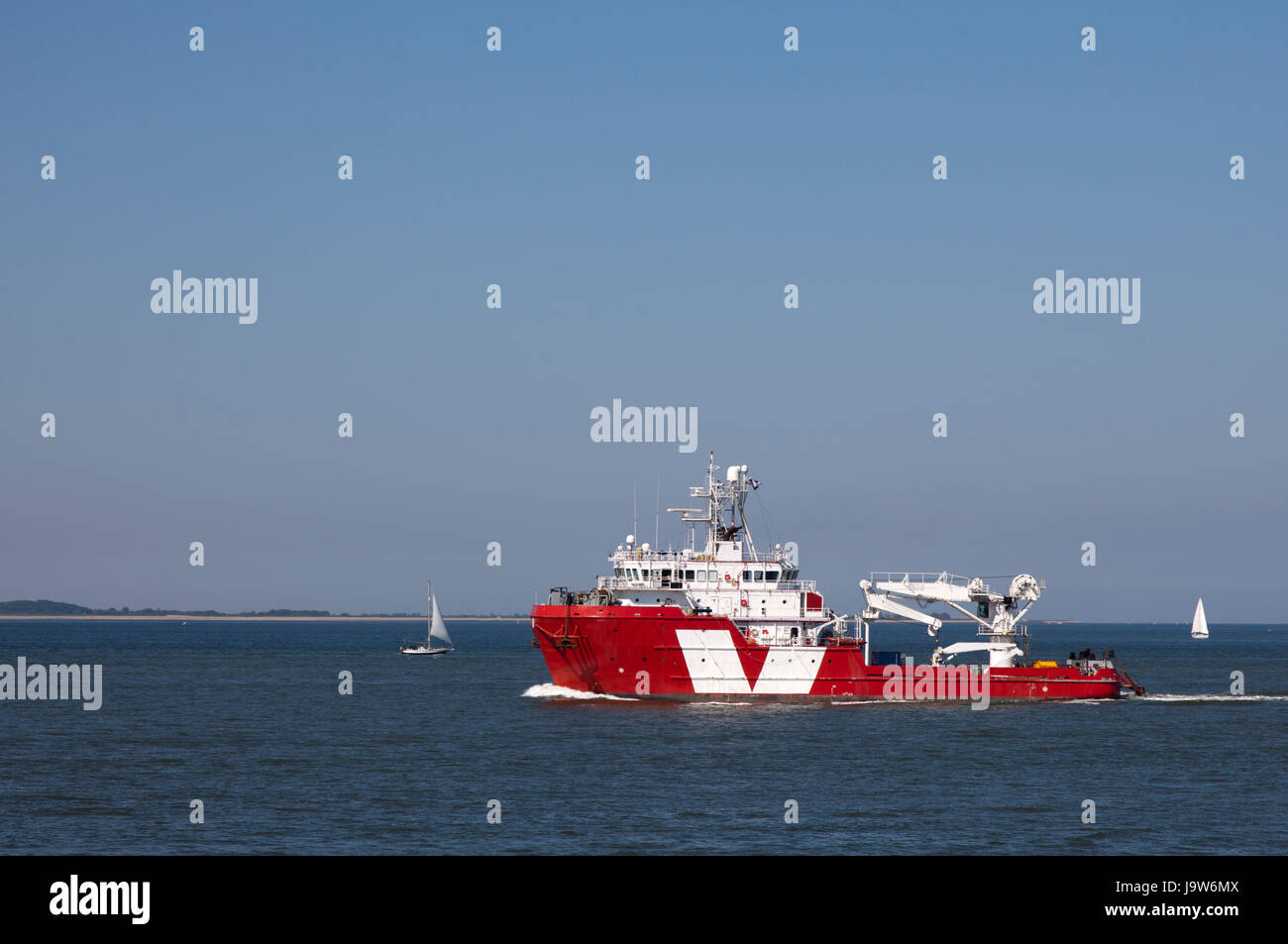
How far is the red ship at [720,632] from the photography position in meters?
53.0

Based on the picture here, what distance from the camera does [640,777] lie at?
36.5m

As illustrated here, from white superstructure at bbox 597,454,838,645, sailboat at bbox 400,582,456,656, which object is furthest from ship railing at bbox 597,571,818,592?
sailboat at bbox 400,582,456,656

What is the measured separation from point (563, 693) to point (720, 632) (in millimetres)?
9614

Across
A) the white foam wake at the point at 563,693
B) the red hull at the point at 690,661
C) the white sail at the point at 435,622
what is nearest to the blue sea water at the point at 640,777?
the white foam wake at the point at 563,693

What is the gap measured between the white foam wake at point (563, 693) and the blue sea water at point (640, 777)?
604 mm

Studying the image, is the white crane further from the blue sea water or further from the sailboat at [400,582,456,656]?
the sailboat at [400,582,456,656]

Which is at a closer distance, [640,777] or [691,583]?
[640,777]

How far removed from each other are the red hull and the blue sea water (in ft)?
2.97

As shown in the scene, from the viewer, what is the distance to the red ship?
52969 mm

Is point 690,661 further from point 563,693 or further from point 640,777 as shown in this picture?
point 640,777

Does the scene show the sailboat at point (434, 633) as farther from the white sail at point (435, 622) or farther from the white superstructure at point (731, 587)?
the white superstructure at point (731, 587)

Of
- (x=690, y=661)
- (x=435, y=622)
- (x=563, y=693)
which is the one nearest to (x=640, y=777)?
(x=690, y=661)
